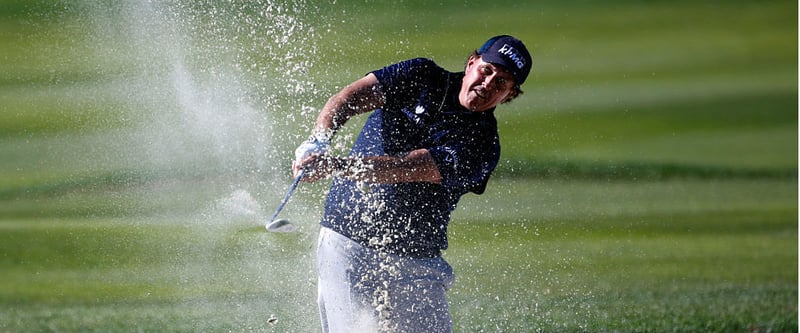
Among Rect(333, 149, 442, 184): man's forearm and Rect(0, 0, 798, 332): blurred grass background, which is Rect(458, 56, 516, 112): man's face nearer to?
Rect(333, 149, 442, 184): man's forearm

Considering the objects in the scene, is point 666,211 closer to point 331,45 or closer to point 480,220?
point 480,220

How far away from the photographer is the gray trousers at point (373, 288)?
2.12m

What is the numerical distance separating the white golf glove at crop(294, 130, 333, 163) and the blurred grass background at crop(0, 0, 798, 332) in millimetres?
800

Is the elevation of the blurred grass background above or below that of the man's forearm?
below

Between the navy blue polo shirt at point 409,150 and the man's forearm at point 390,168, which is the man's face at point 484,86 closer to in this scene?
the navy blue polo shirt at point 409,150

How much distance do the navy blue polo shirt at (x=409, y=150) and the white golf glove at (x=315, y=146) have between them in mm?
92

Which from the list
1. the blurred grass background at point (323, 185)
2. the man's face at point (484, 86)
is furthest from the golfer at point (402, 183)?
the blurred grass background at point (323, 185)

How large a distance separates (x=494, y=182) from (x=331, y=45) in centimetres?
89

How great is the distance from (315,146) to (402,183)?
7.7 inches

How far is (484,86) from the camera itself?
2078mm

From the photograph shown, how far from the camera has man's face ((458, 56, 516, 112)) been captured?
207 centimetres

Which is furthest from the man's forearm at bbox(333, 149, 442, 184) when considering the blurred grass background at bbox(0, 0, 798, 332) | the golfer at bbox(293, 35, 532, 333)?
the blurred grass background at bbox(0, 0, 798, 332)

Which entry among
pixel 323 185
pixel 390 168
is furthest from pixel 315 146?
pixel 323 185

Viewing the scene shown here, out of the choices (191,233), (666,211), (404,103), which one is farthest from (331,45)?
(404,103)
